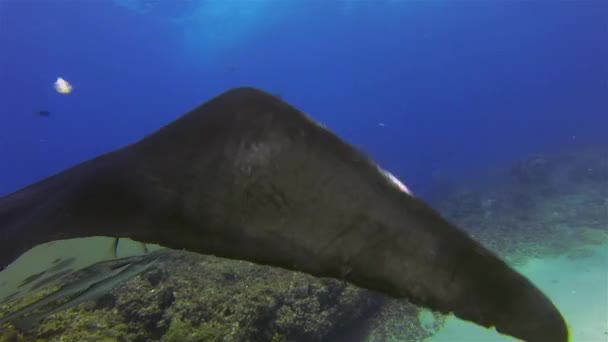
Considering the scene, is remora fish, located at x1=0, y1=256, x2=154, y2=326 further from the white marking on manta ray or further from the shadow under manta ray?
the white marking on manta ray

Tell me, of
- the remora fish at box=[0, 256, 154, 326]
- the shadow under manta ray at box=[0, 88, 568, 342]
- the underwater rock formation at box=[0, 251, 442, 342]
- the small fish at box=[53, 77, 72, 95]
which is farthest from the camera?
the small fish at box=[53, 77, 72, 95]

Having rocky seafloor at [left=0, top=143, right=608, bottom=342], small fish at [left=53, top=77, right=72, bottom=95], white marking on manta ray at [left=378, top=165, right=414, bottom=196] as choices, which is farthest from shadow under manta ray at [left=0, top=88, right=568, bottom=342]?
small fish at [left=53, top=77, right=72, bottom=95]

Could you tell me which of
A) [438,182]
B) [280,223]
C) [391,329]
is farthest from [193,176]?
[438,182]

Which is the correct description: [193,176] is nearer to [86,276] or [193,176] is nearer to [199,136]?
[199,136]

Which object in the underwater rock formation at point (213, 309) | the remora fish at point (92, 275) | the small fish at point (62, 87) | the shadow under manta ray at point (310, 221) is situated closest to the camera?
the shadow under manta ray at point (310, 221)

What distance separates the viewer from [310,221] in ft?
5.37

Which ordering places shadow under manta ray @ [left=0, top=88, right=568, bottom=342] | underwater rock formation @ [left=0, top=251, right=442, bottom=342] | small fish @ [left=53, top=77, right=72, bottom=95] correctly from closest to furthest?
1. shadow under manta ray @ [left=0, top=88, right=568, bottom=342]
2. underwater rock formation @ [left=0, top=251, right=442, bottom=342]
3. small fish @ [left=53, top=77, right=72, bottom=95]

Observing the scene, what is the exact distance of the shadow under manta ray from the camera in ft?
5.24

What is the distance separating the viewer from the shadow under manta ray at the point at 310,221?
62.9 inches

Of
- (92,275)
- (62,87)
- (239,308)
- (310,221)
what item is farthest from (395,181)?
(62,87)

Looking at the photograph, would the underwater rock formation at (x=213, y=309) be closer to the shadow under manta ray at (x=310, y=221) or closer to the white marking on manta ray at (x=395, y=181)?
the shadow under manta ray at (x=310, y=221)

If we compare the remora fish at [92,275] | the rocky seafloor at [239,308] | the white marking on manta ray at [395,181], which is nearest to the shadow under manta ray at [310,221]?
the white marking on manta ray at [395,181]

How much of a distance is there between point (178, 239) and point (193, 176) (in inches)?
11.2

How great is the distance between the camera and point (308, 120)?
5.38 feet
